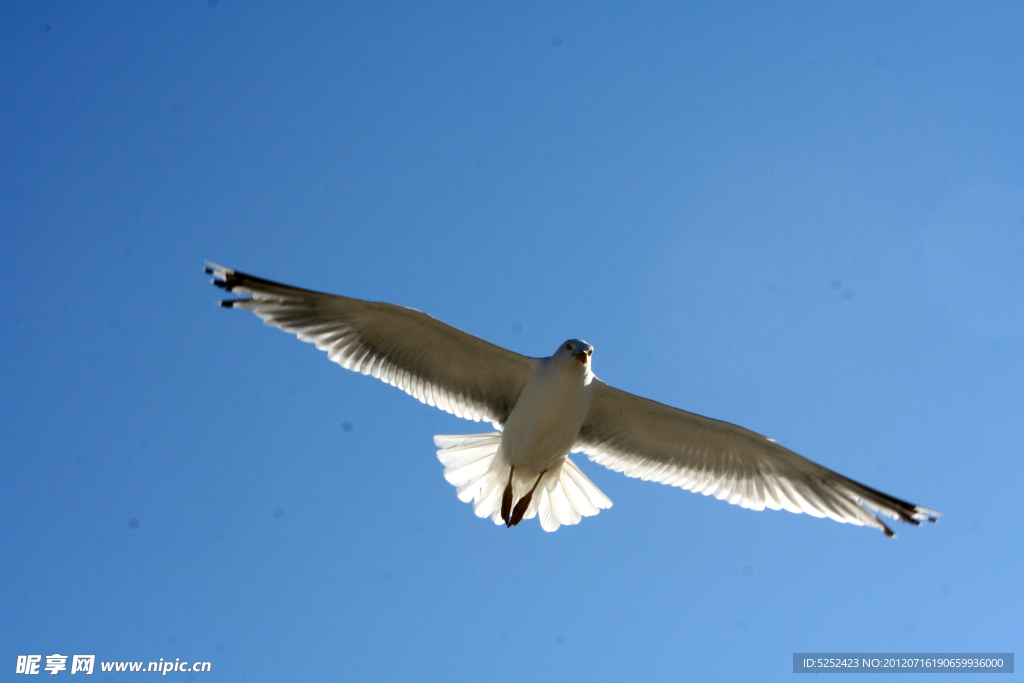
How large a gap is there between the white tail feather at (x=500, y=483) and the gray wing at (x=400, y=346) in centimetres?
30

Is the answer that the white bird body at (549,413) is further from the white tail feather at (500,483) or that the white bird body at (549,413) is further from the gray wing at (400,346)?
the gray wing at (400,346)

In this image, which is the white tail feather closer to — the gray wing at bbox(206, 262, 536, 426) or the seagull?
the seagull

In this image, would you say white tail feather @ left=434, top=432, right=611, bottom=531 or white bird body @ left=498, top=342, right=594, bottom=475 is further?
white tail feather @ left=434, top=432, right=611, bottom=531

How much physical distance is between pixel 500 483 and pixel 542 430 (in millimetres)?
745

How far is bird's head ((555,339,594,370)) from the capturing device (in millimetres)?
6629

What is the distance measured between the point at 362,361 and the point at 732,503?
11.3 feet

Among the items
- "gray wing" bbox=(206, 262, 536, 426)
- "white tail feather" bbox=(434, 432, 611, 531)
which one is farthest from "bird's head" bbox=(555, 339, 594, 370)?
"white tail feather" bbox=(434, 432, 611, 531)

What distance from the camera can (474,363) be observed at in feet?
23.3

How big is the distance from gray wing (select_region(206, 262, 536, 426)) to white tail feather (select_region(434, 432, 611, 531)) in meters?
0.30

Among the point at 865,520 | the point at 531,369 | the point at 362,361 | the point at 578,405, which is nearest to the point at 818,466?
the point at 865,520

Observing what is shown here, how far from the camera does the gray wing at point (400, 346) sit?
6.59 m

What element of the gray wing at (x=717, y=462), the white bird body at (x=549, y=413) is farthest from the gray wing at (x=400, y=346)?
the gray wing at (x=717, y=462)

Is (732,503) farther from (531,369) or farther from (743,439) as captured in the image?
(531,369)

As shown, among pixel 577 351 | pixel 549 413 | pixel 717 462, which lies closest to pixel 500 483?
pixel 549 413
